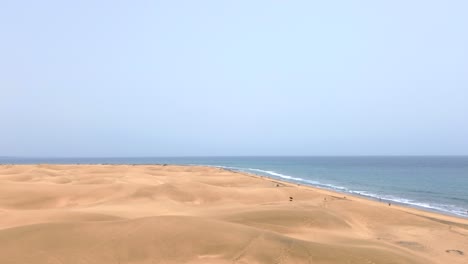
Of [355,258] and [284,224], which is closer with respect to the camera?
[355,258]

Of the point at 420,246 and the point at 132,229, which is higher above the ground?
the point at 132,229

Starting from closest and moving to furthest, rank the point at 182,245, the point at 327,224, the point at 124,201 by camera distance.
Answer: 1. the point at 182,245
2. the point at 327,224
3. the point at 124,201

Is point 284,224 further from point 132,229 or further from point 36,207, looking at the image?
point 36,207

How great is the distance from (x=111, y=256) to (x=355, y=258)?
20.9 ft

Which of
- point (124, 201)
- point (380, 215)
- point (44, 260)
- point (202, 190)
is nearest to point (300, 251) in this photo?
point (44, 260)

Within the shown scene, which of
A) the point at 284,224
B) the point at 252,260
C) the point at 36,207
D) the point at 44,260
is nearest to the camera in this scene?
the point at 44,260

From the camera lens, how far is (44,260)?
9.68m

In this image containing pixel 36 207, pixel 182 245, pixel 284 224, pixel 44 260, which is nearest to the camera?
pixel 44 260

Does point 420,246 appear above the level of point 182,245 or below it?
below

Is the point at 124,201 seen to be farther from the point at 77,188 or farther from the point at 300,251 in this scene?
the point at 300,251

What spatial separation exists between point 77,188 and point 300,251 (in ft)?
67.8

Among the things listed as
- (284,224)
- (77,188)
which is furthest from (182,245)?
(77,188)

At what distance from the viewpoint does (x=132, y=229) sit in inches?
461

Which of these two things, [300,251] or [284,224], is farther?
[284,224]
